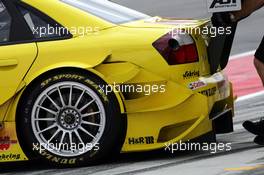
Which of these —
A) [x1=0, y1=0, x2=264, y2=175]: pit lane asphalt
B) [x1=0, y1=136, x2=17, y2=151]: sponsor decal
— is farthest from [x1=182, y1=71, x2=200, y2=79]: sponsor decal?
[x1=0, y1=136, x2=17, y2=151]: sponsor decal

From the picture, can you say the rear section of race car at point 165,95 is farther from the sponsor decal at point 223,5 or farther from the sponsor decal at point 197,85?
the sponsor decal at point 223,5

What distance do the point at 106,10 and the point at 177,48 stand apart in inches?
36.0

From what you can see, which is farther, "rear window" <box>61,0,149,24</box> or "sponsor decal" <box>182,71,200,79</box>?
"rear window" <box>61,0,149,24</box>

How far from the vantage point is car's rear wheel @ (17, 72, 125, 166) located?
266 inches

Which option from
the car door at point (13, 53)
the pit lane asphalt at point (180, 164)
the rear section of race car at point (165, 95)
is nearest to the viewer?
the pit lane asphalt at point (180, 164)

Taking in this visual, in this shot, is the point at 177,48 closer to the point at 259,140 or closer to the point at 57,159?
the point at 259,140

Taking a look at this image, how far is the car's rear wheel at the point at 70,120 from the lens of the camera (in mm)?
6754

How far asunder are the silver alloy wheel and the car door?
9.5 inches

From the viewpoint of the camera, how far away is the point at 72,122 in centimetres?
682

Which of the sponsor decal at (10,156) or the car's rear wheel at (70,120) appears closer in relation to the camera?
the car's rear wheel at (70,120)

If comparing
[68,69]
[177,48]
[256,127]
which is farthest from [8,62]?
[256,127]

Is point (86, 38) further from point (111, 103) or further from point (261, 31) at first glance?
point (261, 31)
